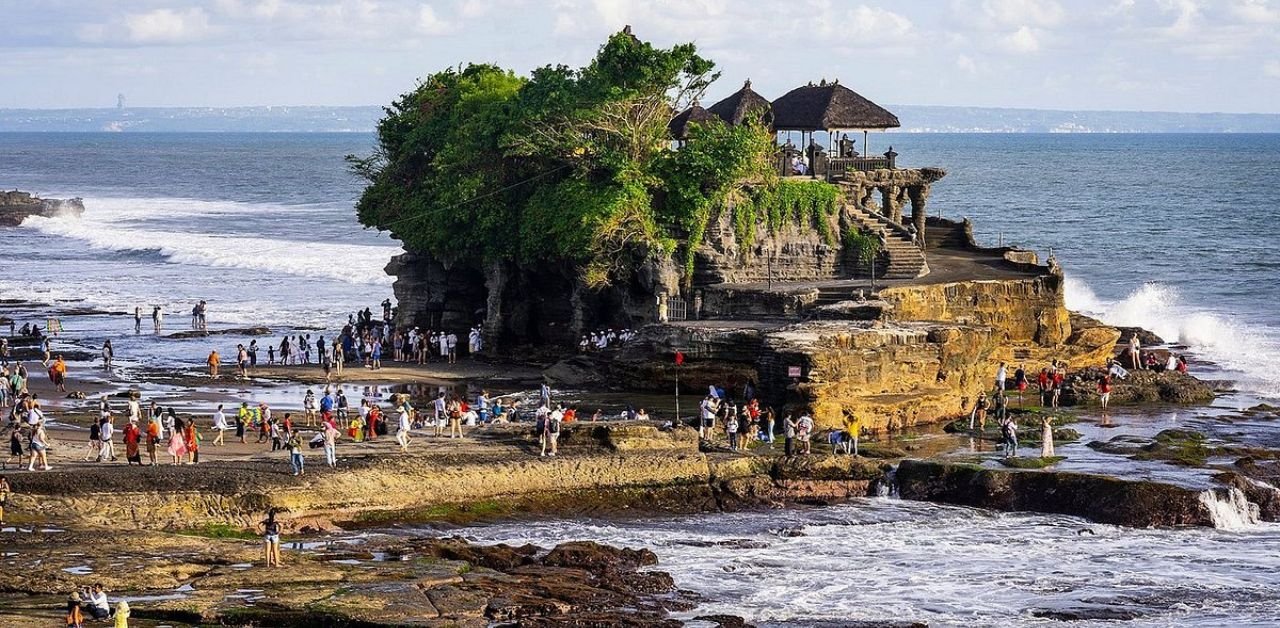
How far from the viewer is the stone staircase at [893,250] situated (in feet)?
173

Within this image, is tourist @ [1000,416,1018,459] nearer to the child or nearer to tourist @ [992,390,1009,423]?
tourist @ [992,390,1009,423]

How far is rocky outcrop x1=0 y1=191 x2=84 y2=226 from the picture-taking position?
115625 mm

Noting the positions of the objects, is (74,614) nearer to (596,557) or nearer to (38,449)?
(596,557)

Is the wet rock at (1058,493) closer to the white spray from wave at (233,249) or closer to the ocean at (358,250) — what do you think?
the ocean at (358,250)

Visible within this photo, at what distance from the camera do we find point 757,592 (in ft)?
98.2

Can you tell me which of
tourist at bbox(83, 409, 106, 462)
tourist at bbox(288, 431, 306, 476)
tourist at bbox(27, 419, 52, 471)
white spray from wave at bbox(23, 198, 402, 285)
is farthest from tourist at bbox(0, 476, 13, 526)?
white spray from wave at bbox(23, 198, 402, 285)

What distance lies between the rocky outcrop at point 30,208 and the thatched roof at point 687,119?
70.4 metres

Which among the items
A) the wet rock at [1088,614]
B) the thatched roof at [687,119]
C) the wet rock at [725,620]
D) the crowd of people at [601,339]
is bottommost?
the wet rock at [1088,614]

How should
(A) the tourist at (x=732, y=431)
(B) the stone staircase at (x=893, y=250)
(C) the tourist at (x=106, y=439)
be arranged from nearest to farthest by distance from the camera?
1. (C) the tourist at (x=106, y=439)
2. (A) the tourist at (x=732, y=431)
3. (B) the stone staircase at (x=893, y=250)

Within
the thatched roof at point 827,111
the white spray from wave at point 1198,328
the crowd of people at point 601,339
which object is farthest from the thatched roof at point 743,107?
the white spray from wave at point 1198,328

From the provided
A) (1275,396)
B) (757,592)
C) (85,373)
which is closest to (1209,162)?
(1275,396)

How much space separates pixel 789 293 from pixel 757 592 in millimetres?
19096

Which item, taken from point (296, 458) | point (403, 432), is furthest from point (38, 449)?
point (403, 432)

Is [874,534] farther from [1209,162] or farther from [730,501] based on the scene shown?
[1209,162]
